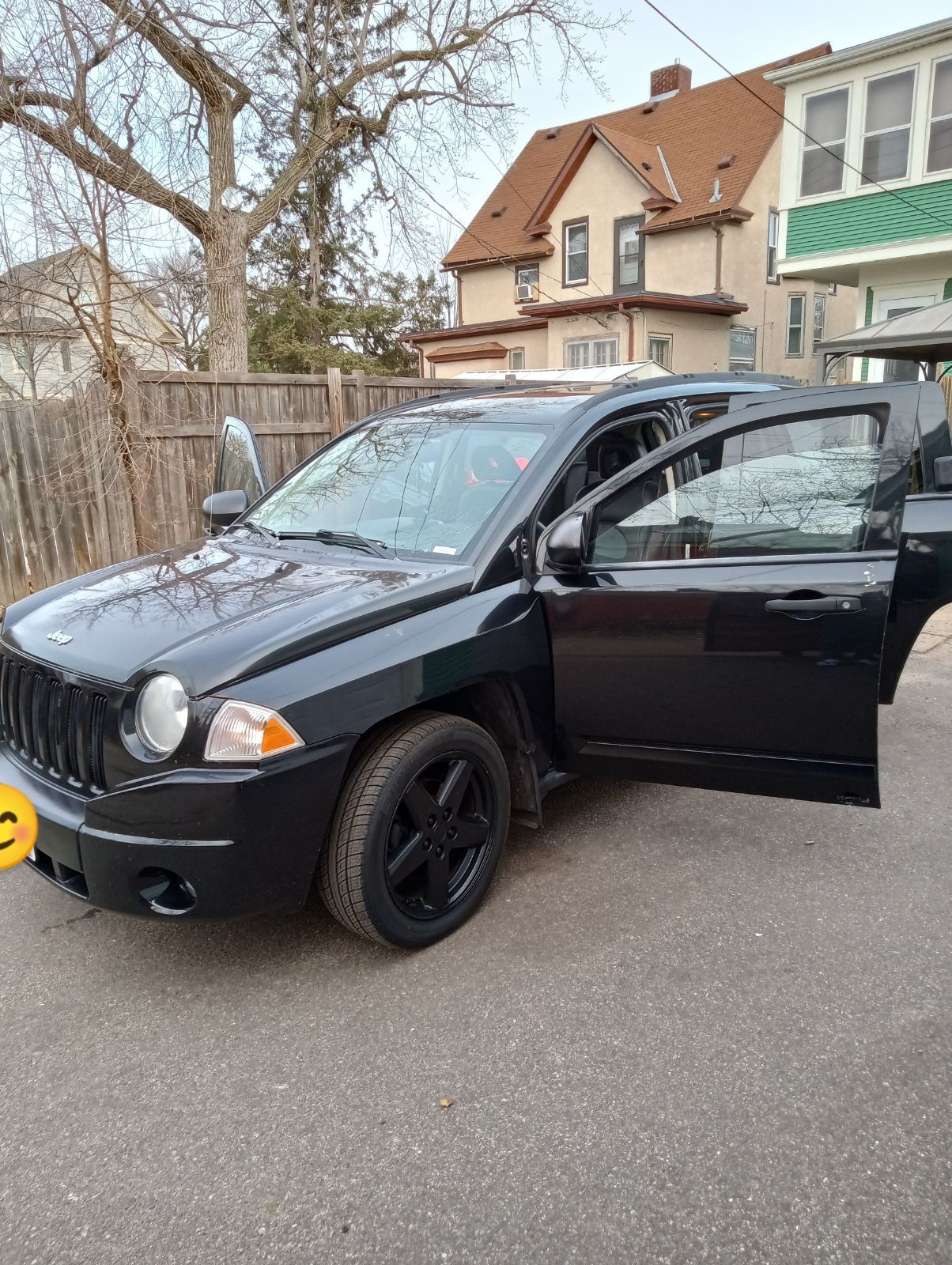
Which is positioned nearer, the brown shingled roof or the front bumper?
the front bumper

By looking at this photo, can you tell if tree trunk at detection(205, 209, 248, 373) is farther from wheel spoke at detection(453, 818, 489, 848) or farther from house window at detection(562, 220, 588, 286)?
house window at detection(562, 220, 588, 286)

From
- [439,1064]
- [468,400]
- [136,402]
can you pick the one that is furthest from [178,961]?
[136,402]

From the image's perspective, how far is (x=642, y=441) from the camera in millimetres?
4207

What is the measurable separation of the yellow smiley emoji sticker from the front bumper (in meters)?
0.07

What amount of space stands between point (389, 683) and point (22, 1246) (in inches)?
64.3

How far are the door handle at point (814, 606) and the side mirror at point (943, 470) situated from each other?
0.97 m

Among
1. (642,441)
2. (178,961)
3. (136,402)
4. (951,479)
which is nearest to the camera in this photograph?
(178,961)

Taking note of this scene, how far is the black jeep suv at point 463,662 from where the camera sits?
2.67 m

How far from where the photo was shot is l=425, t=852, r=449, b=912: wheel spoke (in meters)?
3.10

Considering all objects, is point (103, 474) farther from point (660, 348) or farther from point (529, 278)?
A: point (529, 278)

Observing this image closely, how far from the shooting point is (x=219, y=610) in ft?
9.89

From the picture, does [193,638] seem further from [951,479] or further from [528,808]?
[951,479]

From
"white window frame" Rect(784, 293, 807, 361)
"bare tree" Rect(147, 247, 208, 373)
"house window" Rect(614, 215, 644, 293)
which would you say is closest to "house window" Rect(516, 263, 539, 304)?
"house window" Rect(614, 215, 644, 293)

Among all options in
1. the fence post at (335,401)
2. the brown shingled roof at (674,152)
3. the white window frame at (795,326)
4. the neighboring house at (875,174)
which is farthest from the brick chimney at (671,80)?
the fence post at (335,401)
